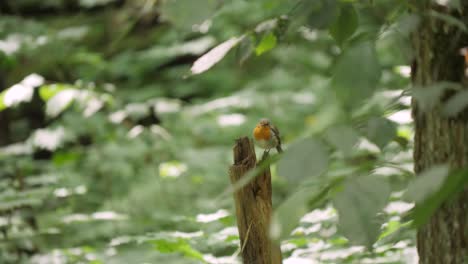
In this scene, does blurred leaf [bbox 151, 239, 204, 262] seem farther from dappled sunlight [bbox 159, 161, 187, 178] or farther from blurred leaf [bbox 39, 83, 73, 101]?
dappled sunlight [bbox 159, 161, 187, 178]

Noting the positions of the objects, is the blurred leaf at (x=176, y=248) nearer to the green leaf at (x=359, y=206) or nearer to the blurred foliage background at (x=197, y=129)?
the blurred foliage background at (x=197, y=129)

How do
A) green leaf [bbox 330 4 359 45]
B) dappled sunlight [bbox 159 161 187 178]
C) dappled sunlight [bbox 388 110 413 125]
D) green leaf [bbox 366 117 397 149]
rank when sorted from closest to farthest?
1. green leaf [bbox 366 117 397 149]
2. green leaf [bbox 330 4 359 45]
3. dappled sunlight [bbox 388 110 413 125]
4. dappled sunlight [bbox 159 161 187 178]

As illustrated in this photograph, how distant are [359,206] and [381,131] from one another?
0.44 ft

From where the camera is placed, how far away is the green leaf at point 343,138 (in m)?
0.32

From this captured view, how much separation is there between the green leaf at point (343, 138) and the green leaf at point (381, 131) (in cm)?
11

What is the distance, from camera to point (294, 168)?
309 millimetres

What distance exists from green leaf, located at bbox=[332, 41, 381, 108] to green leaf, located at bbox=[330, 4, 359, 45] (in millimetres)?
216

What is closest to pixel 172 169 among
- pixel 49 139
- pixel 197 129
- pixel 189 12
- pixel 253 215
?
pixel 197 129

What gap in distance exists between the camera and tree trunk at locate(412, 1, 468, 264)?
686 millimetres

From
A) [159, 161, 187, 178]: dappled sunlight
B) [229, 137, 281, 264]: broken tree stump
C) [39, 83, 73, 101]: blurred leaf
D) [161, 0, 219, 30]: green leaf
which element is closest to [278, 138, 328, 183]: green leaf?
[161, 0, 219, 30]: green leaf

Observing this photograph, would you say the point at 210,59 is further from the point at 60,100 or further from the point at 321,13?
the point at 60,100

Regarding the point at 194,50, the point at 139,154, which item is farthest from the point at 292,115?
the point at 139,154

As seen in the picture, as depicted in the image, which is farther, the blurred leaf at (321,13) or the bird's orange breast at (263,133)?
the bird's orange breast at (263,133)

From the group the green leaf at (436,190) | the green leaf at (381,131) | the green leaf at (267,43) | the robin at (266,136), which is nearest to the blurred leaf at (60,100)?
the robin at (266,136)
